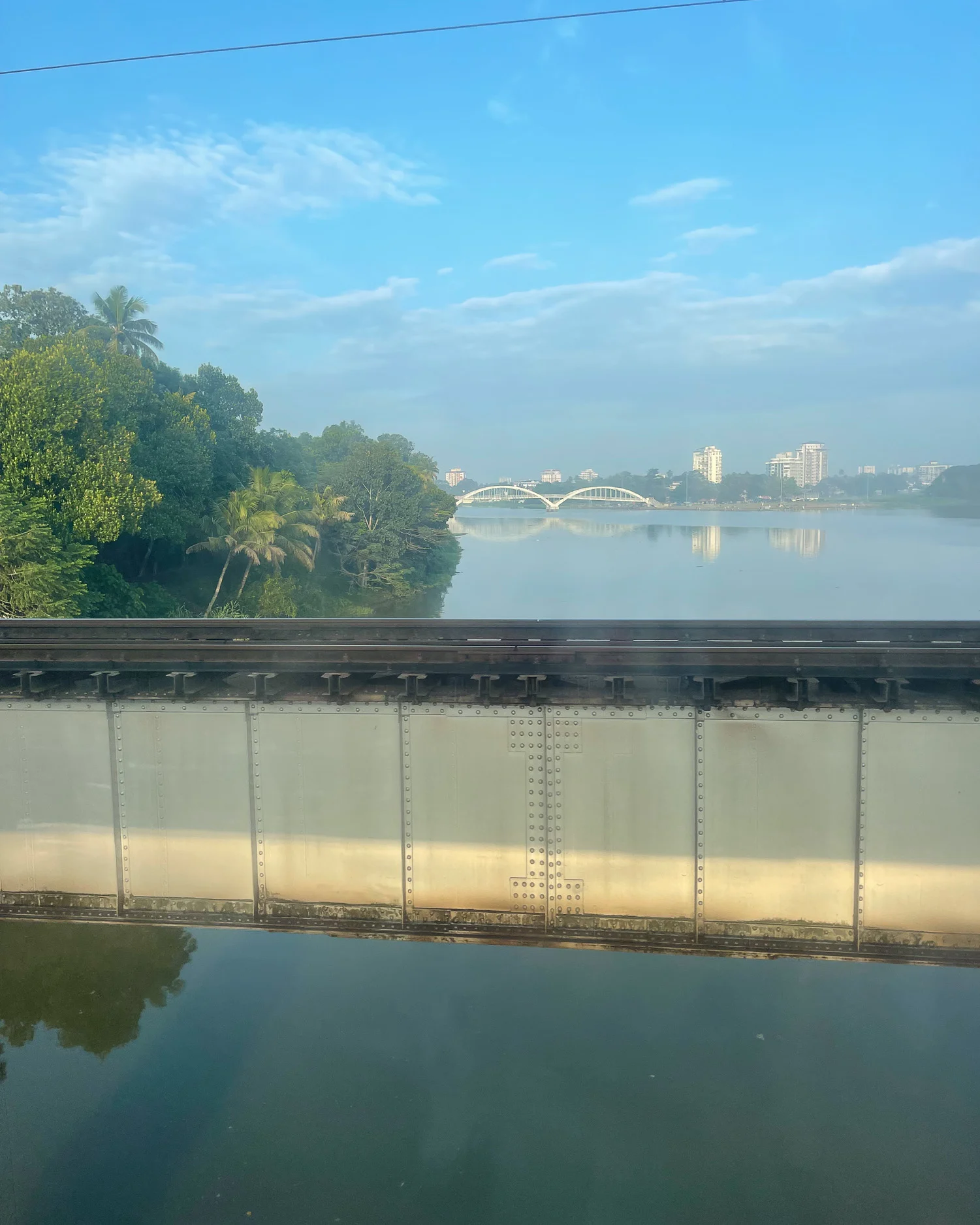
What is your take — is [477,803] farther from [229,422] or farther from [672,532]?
[672,532]

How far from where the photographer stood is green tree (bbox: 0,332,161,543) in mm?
26500

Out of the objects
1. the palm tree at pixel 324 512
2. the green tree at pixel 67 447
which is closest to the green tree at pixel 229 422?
the palm tree at pixel 324 512

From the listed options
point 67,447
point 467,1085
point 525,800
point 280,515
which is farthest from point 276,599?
point 525,800

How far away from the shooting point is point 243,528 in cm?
4066

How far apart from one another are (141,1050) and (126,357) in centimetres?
2990

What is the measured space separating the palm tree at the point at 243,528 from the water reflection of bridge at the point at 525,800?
31.9 metres

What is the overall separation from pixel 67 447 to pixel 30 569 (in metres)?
5.49

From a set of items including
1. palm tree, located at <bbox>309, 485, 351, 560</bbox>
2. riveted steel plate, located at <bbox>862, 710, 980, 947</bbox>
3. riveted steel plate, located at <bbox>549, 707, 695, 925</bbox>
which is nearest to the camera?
riveted steel plate, located at <bbox>862, 710, 980, 947</bbox>

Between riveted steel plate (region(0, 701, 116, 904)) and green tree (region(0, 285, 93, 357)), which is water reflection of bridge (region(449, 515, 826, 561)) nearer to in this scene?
green tree (region(0, 285, 93, 357))

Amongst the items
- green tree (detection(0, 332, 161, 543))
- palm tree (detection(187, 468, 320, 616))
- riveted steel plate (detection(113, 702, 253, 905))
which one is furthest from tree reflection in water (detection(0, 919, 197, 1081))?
palm tree (detection(187, 468, 320, 616))

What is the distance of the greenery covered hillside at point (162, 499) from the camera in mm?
26531

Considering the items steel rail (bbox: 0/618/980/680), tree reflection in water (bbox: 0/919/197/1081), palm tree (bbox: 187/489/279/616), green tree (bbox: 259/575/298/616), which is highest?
palm tree (bbox: 187/489/279/616)

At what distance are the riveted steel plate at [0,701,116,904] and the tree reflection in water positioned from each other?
353 centimetres

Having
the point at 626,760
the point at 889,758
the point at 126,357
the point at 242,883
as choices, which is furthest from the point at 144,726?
the point at 126,357
